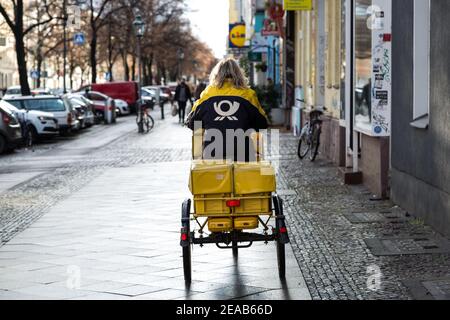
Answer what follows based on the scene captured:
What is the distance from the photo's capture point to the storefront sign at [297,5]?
2362cm

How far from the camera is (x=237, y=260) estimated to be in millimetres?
8758

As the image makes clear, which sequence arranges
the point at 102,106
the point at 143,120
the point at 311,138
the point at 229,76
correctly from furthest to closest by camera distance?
the point at 102,106, the point at 143,120, the point at 311,138, the point at 229,76

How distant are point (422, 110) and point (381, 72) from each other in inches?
72.7

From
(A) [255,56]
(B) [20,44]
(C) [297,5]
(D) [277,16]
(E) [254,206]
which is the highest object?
(D) [277,16]

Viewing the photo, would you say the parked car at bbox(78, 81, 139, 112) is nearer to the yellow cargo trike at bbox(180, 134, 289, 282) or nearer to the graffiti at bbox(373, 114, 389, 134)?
the graffiti at bbox(373, 114, 389, 134)

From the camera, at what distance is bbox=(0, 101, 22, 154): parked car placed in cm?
2439

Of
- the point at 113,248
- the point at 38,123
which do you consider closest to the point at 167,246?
the point at 113,248

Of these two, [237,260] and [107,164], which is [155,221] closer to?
[237,260]

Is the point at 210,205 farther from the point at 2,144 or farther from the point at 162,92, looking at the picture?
the point at 162,92

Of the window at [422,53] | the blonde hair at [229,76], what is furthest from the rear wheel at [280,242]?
the window at [422,53]

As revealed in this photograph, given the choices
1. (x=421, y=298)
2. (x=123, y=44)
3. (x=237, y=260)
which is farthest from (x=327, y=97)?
(x=123, y=44)

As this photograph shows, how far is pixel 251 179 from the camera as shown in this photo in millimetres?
7641

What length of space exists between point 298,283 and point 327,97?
13563mm

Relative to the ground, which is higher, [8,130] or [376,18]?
[376,18]
